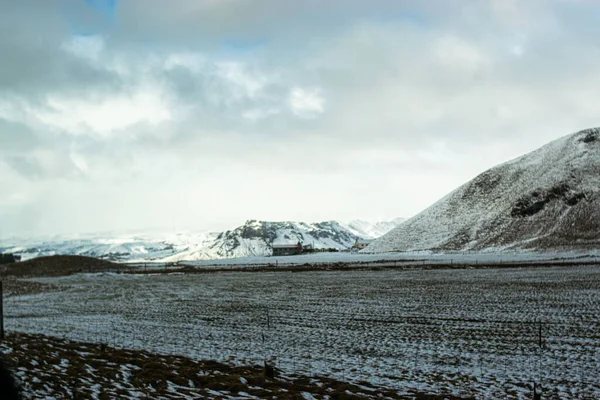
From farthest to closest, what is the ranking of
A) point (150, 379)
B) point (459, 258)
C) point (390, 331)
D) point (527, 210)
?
point (527, 210) → point (459, 258) → point (390, 331) → point (150, 379)

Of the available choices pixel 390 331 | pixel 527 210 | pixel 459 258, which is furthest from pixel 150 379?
pixel 527 210

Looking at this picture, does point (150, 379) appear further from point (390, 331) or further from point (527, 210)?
point (527, 210)

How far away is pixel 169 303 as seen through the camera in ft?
120

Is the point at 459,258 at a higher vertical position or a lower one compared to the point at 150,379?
lower

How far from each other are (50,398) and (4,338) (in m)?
12.3

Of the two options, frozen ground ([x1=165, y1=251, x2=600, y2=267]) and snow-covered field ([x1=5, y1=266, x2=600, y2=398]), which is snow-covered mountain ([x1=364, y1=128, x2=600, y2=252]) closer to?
frozen ground ([x1=165, y1=251, x2=600, y2=267])

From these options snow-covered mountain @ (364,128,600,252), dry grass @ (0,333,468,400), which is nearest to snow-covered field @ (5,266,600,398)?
dry grass @ (0,333,468,400)

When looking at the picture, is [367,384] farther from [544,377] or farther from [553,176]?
[553,176]

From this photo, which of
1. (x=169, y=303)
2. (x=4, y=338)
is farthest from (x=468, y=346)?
(x=169, y=303)

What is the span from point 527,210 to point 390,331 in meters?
158

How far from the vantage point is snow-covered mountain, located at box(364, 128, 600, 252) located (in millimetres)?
145375

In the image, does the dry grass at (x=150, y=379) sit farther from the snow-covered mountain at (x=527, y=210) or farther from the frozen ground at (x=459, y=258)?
the snow-covered mountain at (x=527, y=210)

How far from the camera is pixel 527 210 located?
163500 millimetres

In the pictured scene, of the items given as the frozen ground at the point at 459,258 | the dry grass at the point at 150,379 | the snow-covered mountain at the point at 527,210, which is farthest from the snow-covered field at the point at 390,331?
the snow-covered mountain at the point at 527,210
